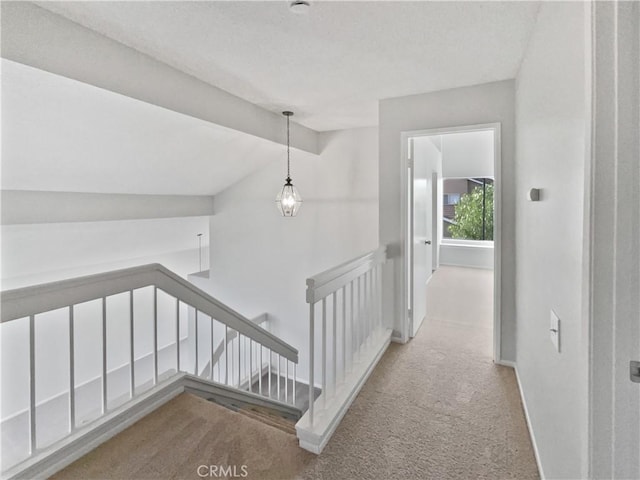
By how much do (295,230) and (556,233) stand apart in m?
3.71

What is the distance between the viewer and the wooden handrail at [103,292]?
4.34 ft

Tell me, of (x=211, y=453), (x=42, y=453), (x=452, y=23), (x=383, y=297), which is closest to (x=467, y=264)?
(x=383, y=297)

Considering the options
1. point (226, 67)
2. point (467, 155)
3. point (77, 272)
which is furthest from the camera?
point (467, 155)

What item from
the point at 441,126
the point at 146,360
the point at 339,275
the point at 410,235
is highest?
the point at 441,126

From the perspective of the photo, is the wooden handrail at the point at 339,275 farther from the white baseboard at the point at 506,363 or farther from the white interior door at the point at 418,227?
the white baseboard at the point at 506,363

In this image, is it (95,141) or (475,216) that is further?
(475,216)

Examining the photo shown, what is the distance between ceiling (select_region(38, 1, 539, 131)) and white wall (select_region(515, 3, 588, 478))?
315mm

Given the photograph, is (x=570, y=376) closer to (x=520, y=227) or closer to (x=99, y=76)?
(x=520, y=227)

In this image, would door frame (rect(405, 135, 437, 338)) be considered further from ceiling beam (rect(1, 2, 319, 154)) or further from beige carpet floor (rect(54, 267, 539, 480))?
ceiling beam (rect(1, 2, 319, 154))

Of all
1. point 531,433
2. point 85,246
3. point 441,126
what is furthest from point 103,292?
point 85,246

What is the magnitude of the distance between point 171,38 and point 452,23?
1697mm

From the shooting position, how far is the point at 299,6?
1644mm

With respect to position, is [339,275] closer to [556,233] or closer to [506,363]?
[556,233]

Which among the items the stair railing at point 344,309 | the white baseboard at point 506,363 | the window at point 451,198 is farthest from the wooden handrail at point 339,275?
the window at point 451,198
